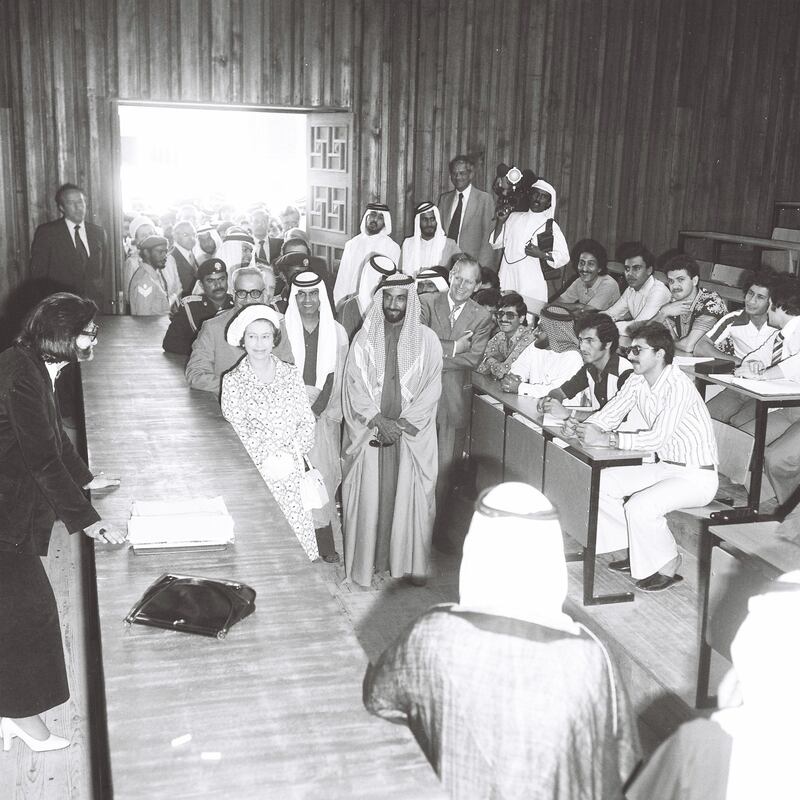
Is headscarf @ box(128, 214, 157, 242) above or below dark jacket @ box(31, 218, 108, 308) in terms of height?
above

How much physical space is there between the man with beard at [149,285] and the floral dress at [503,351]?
9.74ft

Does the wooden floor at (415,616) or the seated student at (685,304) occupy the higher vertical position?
the seated student at (685,304)

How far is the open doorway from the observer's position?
10586mm

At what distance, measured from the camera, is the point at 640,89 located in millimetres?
11148

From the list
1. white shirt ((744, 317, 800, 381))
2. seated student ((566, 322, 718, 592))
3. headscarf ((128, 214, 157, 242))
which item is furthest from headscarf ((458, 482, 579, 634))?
headscarf ((128, 214, 157, 242))

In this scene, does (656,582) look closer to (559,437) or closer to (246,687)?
(559,437)

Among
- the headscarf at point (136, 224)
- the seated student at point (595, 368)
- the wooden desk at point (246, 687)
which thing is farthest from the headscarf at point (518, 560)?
the headscarf at point (136, 224)

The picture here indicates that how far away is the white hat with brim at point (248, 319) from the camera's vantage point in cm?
454

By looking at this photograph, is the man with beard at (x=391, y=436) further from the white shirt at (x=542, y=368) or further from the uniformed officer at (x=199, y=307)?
the uniformed officer at (x=199, y=307)

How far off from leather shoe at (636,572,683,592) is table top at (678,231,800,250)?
538 centimetres

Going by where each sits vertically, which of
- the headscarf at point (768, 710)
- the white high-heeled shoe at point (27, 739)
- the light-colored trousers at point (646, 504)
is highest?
the headscarf at point (768, 710)

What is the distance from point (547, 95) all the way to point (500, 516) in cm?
979

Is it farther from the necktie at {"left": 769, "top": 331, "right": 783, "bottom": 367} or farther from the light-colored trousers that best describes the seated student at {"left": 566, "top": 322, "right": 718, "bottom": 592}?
the necktie at {"left": 769, "top": 331, "right": 783, "bottom": 367}

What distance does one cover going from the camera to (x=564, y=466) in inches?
212
